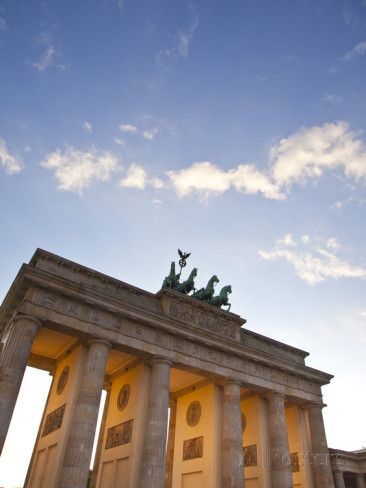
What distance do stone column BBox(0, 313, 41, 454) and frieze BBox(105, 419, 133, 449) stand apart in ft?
23.4

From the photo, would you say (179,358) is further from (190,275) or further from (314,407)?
(314,407)

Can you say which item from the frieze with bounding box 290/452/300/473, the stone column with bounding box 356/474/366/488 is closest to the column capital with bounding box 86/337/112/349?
the frieze with bounding box 290/452/300/473

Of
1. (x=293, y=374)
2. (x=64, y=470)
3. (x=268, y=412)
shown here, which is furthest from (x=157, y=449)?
(x=293, y=374)

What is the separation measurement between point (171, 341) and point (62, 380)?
20.9 ft

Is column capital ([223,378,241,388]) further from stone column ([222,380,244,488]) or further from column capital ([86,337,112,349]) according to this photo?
column capital ([86,337,112,349])

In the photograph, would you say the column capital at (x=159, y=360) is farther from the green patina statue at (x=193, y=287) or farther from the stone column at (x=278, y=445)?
the stone column at (x=278, y=445)

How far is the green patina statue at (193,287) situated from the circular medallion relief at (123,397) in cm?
665

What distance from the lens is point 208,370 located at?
23547 mm

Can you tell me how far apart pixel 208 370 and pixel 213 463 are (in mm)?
5058

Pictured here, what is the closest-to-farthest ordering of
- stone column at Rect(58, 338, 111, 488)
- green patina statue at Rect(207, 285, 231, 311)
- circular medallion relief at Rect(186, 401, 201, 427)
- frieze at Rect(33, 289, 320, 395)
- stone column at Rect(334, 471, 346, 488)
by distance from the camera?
stone column at Rect(58, 338, 111, 488) < frieze at Rect(33, 289, 320, 395) < circular medallion relief at Rect(186, 401, 201, 427) < green patina statue at Rect(207, 285, 231, 311) < stone column at Rect(334, 471, 346, 488)

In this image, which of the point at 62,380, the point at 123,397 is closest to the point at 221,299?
the point at 123,397

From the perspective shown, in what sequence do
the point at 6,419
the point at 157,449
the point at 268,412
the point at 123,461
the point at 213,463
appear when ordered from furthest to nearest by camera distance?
the point at 268,412
the point at 213,463
the point at 123,461
the point at 157,449
the point at 6,419

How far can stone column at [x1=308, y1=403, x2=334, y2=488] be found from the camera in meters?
25.1

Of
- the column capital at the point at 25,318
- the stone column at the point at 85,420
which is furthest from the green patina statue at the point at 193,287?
the column capital at the point at 25,318
